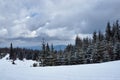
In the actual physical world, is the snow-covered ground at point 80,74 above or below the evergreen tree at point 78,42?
below

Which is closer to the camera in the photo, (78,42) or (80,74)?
(80,74)

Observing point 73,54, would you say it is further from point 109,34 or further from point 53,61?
Result: point 109,34

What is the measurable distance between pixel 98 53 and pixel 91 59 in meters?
3.19

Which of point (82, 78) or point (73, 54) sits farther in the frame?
point (73, 54)

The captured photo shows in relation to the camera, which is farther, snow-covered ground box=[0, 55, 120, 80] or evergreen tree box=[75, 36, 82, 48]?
evergreen tree box=[75, 36, 82, 48]

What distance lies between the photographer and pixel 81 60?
226 ft

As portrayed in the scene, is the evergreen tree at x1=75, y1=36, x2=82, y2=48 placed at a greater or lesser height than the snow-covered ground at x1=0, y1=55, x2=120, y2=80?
greater

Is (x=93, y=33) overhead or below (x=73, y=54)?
overhead

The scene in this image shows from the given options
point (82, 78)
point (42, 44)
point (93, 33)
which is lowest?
point (82, 78)

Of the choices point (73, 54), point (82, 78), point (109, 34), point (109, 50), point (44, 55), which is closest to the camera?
point (82, 78)

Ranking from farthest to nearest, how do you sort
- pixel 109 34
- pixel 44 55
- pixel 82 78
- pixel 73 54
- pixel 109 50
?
1. pixel 109 34
2. pixel 73 54
3. pixel 44 55
4. pixel 109 50
5. pixel 82 78

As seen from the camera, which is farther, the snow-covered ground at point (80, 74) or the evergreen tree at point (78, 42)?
the evergreen tree at point (78, 42)

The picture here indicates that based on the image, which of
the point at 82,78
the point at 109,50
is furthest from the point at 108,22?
the point at 82,78

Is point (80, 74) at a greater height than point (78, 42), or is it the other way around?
point (78, 42)
